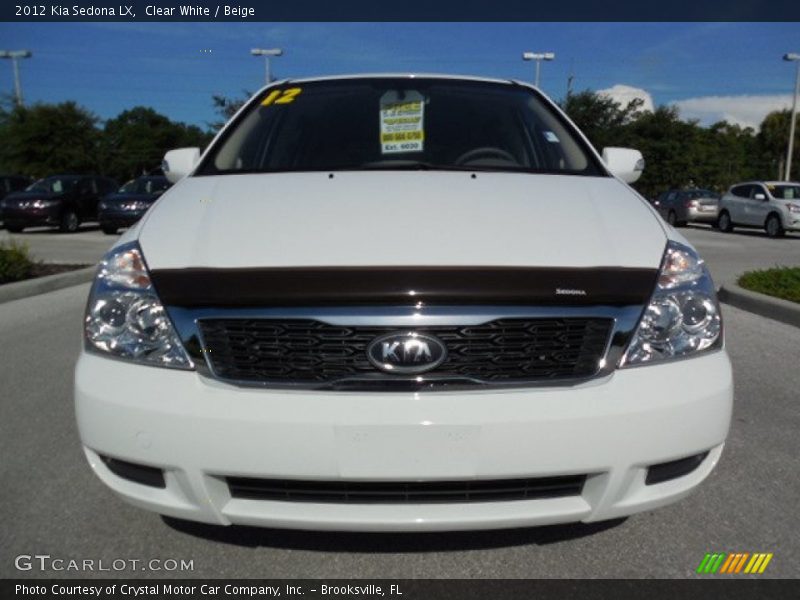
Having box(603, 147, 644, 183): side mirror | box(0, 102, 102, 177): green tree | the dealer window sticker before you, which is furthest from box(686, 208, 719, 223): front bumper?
box(0, 102, 102, 177): green tree

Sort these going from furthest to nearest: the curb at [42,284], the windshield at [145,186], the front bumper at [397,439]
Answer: the windshield at [145,186] → the curb at [42,284] → the front bumper at [397,439]

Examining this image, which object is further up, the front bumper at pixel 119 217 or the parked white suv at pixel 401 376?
the parked white suv at pixel 401 376

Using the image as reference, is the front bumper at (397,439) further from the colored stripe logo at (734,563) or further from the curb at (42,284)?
the curb at (42,284)

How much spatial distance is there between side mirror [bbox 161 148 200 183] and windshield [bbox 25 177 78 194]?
1633 cm

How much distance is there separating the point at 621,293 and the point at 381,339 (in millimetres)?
676

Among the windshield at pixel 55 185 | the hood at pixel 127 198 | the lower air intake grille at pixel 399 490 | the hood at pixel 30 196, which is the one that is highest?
the lower air intake grille at pixel 399 490

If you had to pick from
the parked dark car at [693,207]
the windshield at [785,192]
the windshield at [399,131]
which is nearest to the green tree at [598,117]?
the parked dark car at [693,207]

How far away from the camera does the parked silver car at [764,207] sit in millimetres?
17906

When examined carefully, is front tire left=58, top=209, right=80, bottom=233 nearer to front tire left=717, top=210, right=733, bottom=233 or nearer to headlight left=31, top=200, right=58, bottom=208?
headlight left=31, top=200, right=58, bottom=208

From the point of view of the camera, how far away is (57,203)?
56.2ft

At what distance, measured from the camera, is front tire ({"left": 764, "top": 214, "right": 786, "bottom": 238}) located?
18.2 metres

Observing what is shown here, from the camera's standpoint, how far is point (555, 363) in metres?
1.82

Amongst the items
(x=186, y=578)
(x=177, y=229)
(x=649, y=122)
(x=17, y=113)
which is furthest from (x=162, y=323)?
(x=17, y=113)
